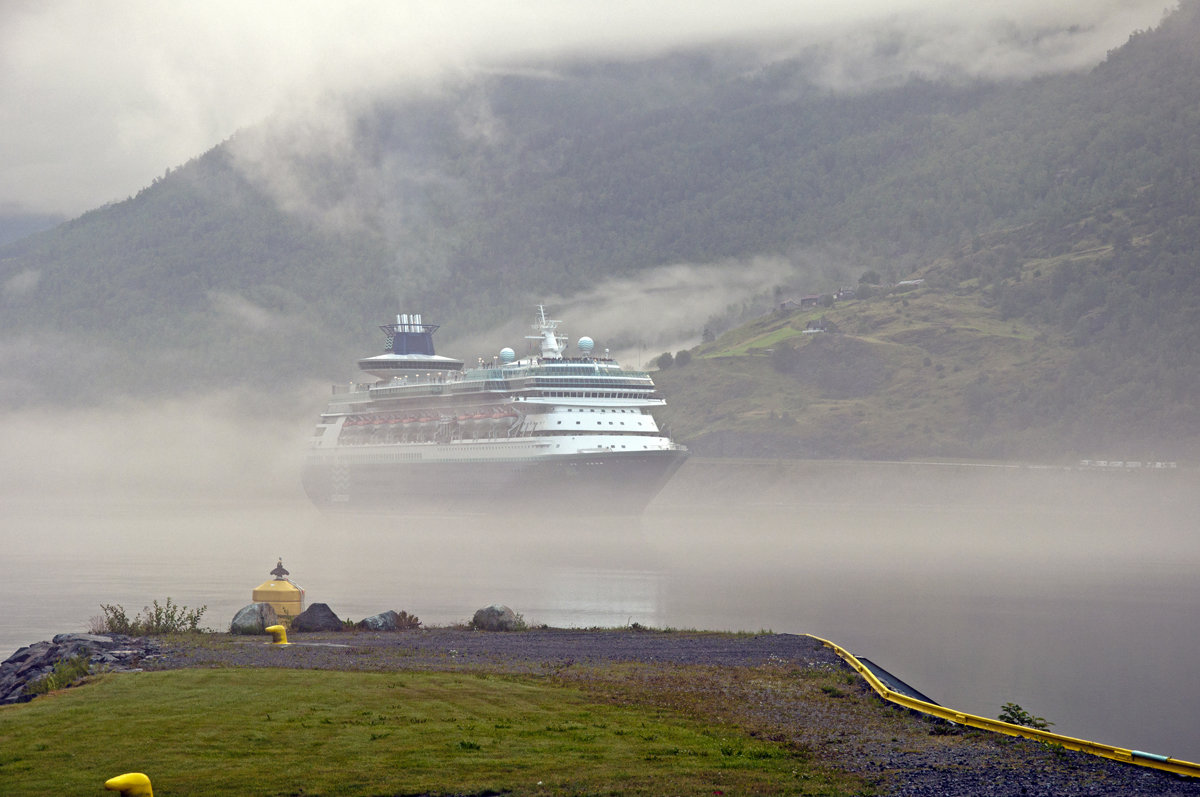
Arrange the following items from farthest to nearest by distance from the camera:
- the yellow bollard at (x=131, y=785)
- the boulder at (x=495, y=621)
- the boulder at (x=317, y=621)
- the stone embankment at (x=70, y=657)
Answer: the boulder at (x=495, y=621), the boulder at (x=317, y=621), the stone embankment at (x=70, y=657), the yellow bollard at (x=131, y=785)

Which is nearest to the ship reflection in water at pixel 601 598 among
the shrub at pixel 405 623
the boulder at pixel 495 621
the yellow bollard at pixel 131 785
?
the boulder at pixel 495 621

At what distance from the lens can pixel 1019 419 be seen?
637 ft

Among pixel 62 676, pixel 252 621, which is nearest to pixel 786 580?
Answer: pixel 252 621

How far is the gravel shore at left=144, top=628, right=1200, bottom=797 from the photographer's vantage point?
16.8 metres

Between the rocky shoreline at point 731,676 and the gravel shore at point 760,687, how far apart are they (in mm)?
26

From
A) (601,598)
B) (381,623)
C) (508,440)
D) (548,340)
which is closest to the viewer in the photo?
(381,623)

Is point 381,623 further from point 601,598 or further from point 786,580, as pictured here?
point 786,580

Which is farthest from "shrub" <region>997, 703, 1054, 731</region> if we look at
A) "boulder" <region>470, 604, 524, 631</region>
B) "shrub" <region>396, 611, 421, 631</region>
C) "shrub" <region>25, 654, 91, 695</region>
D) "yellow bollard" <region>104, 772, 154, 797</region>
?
"shrub" <region>396, 611, 421, 631</region>

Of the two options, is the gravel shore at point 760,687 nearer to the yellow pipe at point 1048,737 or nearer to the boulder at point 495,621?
the yellow pipe at point 1048,737

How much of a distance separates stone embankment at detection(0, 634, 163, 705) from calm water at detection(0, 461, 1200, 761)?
348 inches

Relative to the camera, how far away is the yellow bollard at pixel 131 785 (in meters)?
13.5

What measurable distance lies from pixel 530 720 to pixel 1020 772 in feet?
23.8

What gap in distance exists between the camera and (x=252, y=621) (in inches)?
1273

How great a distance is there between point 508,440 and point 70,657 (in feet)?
272
